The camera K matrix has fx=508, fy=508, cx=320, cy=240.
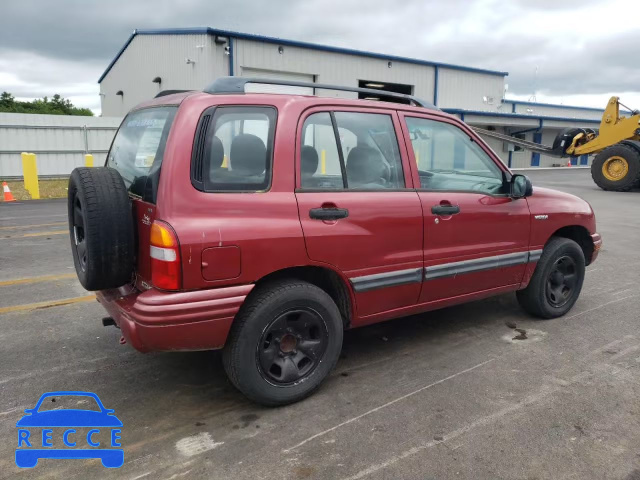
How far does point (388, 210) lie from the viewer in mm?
3334

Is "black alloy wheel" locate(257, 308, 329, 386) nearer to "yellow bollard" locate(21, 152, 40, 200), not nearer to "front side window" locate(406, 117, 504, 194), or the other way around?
"front side window" locate(406, 117, 504, 194)

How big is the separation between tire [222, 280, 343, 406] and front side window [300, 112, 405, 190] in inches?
27.7

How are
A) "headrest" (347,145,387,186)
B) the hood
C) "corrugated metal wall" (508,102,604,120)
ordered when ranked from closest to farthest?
"headrest" (347,145,387,186)
the hood
"corrugated metal wall" (508,102,604,120)

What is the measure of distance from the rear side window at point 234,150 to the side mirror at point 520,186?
6.78 feet

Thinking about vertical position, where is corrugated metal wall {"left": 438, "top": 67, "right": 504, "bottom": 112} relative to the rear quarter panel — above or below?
above

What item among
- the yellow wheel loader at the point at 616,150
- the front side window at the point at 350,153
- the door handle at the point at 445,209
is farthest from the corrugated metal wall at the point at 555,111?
the front side window at the point at 350,153

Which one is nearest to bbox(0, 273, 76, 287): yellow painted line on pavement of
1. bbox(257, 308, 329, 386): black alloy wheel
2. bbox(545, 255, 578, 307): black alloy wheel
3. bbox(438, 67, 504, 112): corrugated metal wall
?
bbox(257, 308, 329, 386): black alloy wheel

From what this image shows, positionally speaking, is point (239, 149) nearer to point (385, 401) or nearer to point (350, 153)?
point (350, 153)

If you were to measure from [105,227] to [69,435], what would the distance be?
115 cm

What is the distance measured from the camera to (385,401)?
123 inches

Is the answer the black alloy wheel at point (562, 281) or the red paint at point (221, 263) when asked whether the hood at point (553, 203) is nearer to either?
the black alloy wheel at point (562, 281)

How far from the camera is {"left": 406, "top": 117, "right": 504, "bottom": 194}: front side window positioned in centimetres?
380

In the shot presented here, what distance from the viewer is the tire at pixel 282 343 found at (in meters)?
2.88

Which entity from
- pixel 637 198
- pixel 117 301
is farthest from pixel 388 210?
pixel 637 198
